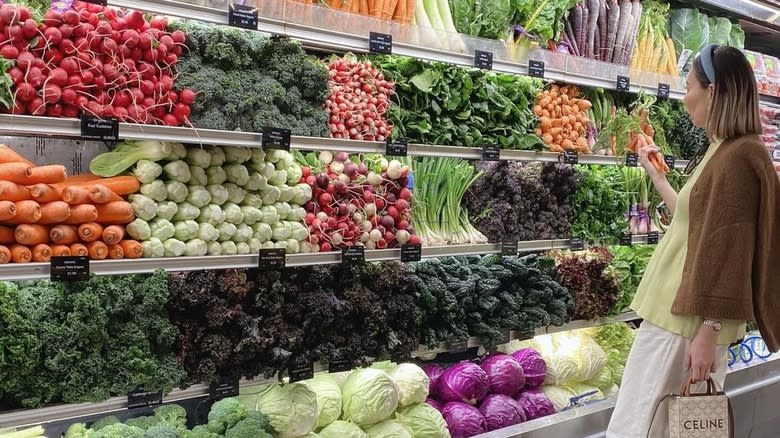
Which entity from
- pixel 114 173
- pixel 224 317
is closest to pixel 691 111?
pixel 224 317

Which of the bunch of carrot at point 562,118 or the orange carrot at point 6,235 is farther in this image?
the bunch of carrot at point 562,118

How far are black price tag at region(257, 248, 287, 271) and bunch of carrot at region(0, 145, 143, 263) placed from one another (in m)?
0.49

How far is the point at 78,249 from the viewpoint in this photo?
7.91 feet

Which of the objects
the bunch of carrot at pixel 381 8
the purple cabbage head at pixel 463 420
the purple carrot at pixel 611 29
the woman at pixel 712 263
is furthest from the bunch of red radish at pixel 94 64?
the purple carrot at pixel 611 29

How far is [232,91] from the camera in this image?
275 centimetres

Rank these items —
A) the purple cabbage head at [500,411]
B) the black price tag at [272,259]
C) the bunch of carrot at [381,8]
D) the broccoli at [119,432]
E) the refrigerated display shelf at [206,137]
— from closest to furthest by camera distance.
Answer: the refrigerated display shelf at [206,137] → the broccoli at [119,432] → the black price tag at [272,259] → the bunch of carrot at [381,8] → the purple cabbage head at [500,411]

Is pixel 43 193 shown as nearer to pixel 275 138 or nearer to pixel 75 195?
pixel 75 195

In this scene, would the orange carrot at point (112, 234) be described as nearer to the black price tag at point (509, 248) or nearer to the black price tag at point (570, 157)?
the black price tag at point (509, 248)

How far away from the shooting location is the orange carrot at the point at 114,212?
2.50 m

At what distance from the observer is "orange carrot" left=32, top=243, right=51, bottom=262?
2.33 m

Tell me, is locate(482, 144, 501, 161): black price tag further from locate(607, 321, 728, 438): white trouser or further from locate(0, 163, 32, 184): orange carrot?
locate(0, 163, 32, 184): orange carrot

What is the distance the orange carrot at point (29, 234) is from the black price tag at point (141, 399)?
0.67 m

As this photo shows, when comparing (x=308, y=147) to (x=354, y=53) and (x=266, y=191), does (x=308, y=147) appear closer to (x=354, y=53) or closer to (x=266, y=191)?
(x=266, y=191)

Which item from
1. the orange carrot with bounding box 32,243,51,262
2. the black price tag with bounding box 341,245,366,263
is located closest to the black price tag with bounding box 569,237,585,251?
the black price tag with bounding box 341,245,366,263
